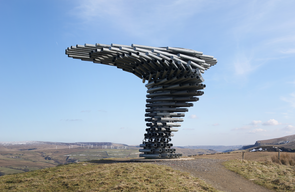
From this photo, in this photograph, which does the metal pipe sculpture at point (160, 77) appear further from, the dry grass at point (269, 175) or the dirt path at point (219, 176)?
the dry grass at point (269, 175)

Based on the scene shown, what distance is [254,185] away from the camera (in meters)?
13.9

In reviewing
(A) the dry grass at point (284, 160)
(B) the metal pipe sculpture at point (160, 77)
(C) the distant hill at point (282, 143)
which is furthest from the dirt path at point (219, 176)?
(C) the distant hill at point (282, 143)

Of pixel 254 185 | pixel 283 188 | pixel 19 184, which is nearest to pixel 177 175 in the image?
pixel 254 185

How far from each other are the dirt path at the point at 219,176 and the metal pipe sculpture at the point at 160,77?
430cm

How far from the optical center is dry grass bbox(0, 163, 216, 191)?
39.8 ft

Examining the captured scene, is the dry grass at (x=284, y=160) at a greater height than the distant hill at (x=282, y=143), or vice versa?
the distant hill at (x=282, y=143)

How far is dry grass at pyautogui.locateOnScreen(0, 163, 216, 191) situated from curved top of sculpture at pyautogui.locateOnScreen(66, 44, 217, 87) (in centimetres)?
851

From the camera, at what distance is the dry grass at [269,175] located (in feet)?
44.3

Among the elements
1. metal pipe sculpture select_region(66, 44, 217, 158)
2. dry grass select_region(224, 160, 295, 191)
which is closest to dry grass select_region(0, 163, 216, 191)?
dry grass select_region(224, 160, 295, 191)

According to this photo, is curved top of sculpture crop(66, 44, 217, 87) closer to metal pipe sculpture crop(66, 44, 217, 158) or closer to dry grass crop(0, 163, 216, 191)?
metal pipe sculpture crop(66, 44, 217, 158)

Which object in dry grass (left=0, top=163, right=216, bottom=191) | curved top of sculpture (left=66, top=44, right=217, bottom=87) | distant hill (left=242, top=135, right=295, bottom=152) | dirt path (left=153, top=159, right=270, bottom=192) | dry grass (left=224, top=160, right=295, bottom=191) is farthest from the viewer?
distant hill (left=242, top=135, right=295, bottom=152)

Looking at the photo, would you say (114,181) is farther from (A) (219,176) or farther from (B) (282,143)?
(B) (282,143)

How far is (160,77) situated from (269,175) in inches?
451

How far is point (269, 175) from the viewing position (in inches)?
625
